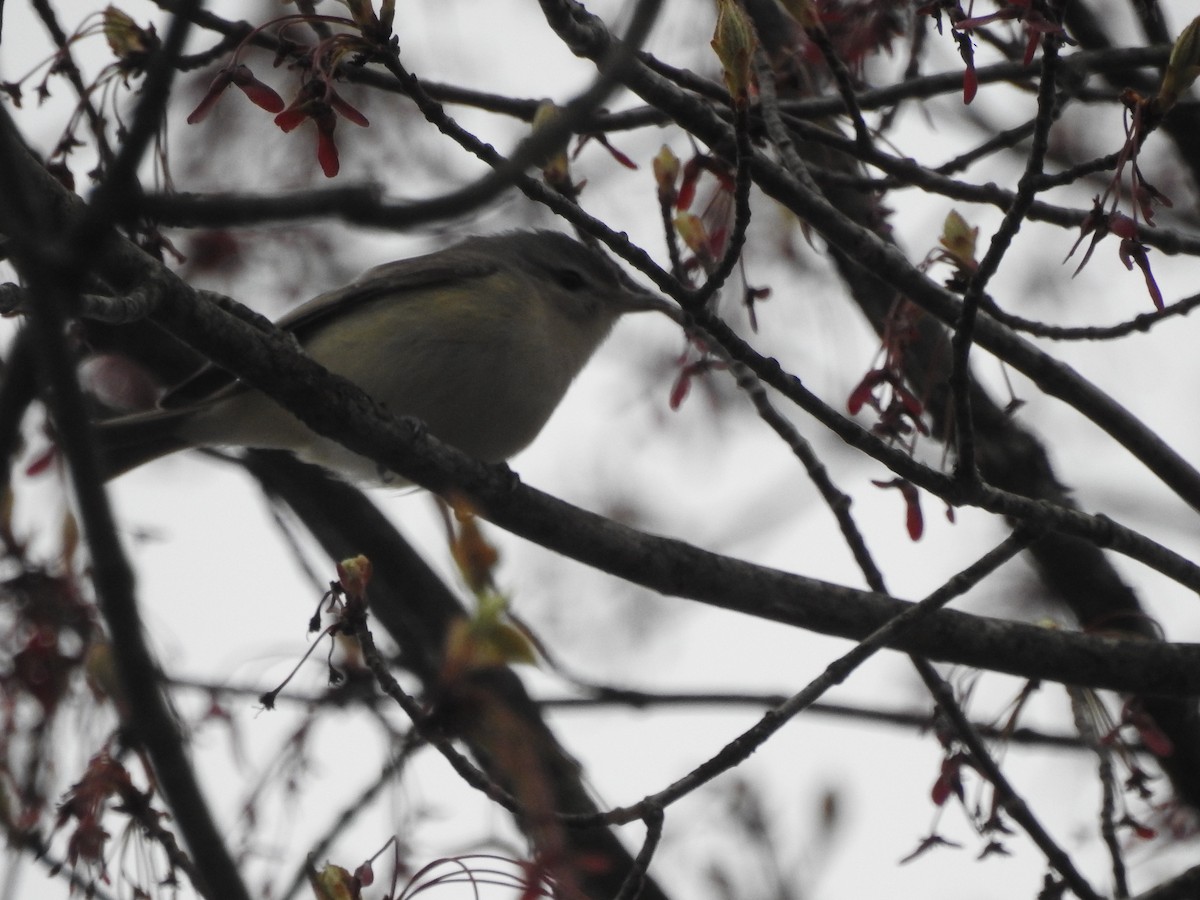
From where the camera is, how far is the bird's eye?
6414 mm

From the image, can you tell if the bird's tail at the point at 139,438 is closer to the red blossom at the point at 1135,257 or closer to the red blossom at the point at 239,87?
the red blossom at the point at 239,87

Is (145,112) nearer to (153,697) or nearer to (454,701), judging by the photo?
(153,697)

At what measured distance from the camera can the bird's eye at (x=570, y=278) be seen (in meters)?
6.41

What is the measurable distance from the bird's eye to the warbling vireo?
0.32ft

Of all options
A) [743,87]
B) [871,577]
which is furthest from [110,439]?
[743,87]

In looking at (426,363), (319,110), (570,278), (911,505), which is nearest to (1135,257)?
(911,505)

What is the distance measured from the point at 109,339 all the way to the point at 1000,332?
353 centimetres

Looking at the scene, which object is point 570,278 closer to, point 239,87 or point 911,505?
point 911,505

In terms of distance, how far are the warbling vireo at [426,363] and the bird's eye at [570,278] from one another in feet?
0.32

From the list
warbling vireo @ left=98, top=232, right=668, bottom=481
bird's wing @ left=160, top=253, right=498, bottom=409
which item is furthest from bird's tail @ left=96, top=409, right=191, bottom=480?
bird's wing @ left=160, top=253, right=498, bottom=409

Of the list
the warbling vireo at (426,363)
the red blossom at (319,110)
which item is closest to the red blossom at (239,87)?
the red blossom at (319,110)

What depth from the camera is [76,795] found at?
341 cm

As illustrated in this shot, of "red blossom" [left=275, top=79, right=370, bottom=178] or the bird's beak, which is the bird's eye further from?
"red blossom" [left=275, top=79, right=370, bottom=178]

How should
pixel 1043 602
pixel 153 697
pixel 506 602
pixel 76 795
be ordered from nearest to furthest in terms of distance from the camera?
pixel 153 697
pixel 506 602
pixel 76 795
pixel 1043 602
